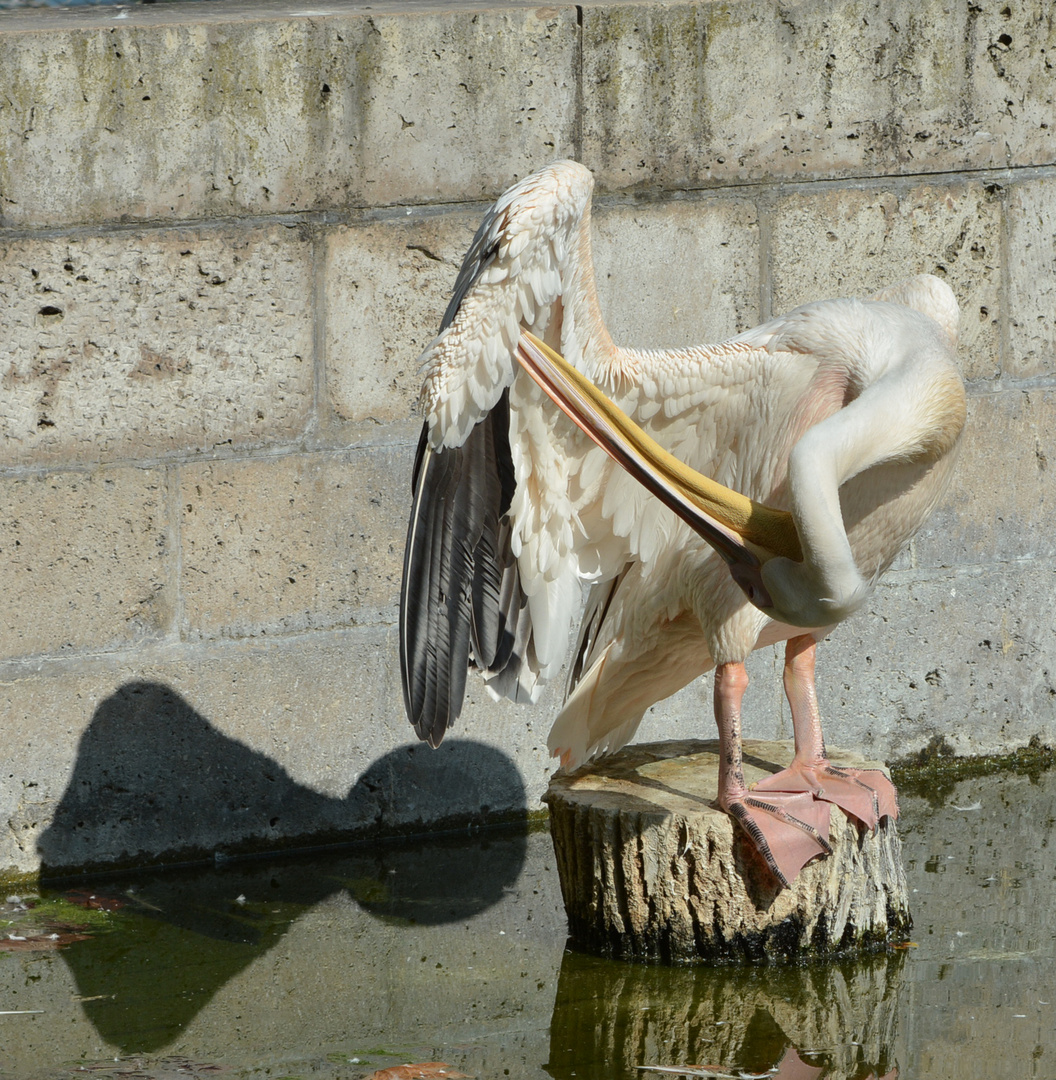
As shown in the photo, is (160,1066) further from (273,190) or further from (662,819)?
(273,190)

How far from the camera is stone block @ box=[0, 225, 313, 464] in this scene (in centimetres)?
450

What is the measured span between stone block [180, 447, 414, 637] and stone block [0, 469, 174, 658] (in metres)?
0.09

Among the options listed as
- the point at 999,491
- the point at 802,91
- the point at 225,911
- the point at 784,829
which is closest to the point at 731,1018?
the point at 784,829

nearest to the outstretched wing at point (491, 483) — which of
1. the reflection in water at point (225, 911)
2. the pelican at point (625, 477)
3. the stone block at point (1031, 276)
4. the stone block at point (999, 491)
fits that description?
the pelican at point (625, 477)

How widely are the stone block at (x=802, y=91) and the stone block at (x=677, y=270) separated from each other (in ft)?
0.36

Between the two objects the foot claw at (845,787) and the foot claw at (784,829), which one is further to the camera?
the foot claw at (845,787)

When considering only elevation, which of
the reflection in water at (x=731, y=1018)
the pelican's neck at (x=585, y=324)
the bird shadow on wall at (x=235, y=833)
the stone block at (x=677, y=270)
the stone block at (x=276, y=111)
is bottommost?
the reflection in water at (x=731, y=1018)

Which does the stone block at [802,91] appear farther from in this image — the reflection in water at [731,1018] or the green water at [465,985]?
the reflection in water at [731,1018]

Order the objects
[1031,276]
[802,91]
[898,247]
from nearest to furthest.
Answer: [802,91], [898,247], [1031,276]

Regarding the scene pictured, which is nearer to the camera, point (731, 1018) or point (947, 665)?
point (731, 1018)

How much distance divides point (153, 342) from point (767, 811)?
215cm

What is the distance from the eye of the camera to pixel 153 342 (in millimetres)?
4613

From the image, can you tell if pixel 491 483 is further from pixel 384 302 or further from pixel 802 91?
pixel 802 91

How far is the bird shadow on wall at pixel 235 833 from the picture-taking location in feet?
14.7
